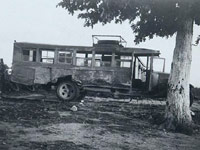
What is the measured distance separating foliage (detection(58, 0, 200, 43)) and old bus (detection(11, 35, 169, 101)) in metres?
2.48

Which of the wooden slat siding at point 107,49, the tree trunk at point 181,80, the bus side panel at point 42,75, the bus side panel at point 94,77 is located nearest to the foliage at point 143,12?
the tree trunk at point 181,80

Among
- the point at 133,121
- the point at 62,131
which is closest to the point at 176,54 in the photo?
the point at 133,121

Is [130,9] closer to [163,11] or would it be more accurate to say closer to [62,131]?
[163,11]

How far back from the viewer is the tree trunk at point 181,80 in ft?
24.4

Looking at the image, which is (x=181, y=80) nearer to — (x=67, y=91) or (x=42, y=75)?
(x=67, y=91)

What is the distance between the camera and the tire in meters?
11.0

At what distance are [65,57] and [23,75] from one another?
2.22m

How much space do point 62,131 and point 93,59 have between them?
5.67 m

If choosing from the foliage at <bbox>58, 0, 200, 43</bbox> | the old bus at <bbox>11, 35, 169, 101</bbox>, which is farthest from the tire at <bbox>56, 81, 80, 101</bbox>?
the foliage at <bbox>58, 0, 200, 43</bbox>

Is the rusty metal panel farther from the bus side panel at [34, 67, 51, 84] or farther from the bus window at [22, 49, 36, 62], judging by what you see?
the bus window at [22, 49, 36, 62]

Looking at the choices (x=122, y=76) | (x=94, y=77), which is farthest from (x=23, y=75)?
(x=122, y=76)

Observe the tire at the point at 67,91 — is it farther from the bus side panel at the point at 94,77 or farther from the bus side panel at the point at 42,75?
the bus side panel at the point at 42,75

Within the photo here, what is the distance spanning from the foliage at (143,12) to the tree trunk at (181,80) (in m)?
0.32

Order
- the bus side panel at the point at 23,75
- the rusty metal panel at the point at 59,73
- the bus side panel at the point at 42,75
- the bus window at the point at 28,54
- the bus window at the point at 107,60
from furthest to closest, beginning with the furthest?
the bus window at the point at 28,54 < the bus side panel at the point at 23,75 < the bus side panel at the point at 42,75 < the rusty metal panel at the point at 59,73 < the bus window at the point at 107,60
